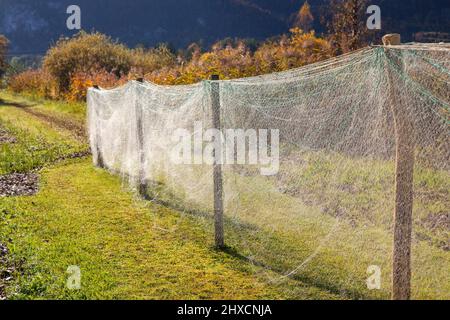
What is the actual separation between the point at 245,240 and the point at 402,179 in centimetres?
266

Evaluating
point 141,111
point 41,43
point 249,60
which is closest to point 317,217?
point 141,111

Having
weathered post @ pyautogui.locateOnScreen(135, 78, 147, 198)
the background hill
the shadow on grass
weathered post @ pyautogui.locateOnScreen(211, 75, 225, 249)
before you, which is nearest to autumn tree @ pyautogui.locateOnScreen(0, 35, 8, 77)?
weathered post @ pyautogui.locateOnScreen(135, 78, 147, 198)

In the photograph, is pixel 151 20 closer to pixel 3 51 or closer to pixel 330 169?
pixel 3 51

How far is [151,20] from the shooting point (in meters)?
116

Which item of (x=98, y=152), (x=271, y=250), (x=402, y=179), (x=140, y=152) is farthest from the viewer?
(x=98, y=152)

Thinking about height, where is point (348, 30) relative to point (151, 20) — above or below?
below

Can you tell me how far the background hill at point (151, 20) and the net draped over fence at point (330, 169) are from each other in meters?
79.8

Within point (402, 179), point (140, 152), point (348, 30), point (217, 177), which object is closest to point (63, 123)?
point (348, 30)

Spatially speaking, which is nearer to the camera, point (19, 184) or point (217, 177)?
point (217, 177)

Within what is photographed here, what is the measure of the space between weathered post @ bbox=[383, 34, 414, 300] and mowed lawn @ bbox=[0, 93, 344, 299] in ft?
2.78

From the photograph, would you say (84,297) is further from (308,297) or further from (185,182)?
(185,182)

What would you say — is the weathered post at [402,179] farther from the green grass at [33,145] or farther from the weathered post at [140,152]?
the green grass at [33,145]

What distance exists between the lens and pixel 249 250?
587cm

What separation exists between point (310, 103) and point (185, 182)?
2711 millimetres
